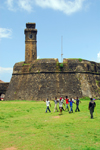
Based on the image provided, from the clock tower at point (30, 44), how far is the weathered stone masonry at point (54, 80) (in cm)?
498

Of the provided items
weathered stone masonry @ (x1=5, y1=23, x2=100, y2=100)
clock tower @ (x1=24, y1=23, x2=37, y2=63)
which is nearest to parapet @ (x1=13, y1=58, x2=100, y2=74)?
weathered stone masonry @ (x1=5, y1=23, x2=100, y2=100)

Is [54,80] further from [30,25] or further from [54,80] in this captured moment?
[30,25]

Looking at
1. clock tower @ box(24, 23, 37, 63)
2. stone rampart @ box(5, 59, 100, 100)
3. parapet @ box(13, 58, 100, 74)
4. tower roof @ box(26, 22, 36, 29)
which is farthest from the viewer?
tower roof @ box(26, 22, 36, 29)

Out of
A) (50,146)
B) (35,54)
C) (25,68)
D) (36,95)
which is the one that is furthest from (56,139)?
(35,54)

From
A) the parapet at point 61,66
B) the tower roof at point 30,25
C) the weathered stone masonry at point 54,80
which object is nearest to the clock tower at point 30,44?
the tower roof at point 30,25

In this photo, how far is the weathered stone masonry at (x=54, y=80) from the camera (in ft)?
102

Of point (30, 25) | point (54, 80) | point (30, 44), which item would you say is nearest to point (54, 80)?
point (54, 80)

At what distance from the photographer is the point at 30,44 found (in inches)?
1574

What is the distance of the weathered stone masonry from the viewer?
102ft

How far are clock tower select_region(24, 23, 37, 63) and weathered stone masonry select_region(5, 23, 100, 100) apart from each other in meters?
4.98

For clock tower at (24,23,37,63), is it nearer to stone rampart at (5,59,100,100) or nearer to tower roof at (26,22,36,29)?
tower roof at (26,22,36,29)

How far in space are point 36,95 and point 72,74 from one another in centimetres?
661

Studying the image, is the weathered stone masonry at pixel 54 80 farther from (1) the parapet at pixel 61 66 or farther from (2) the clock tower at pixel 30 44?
(2) the clock tower at pixel 30 44

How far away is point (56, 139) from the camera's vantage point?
789 cm
